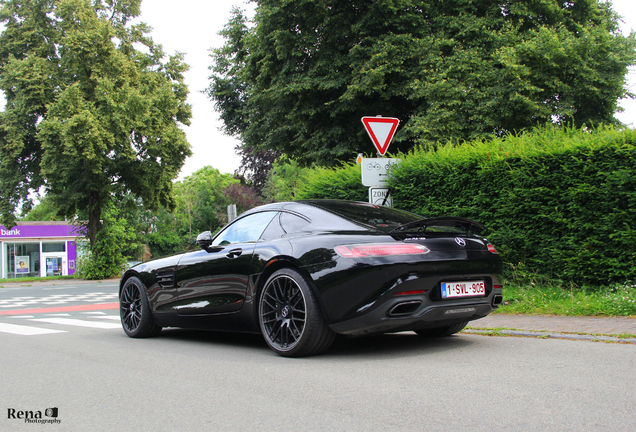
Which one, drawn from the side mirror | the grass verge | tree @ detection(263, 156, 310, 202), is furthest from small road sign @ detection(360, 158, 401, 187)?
tree @ detection(263, 156, 310, 202)

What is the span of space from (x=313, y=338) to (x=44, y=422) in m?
2.17

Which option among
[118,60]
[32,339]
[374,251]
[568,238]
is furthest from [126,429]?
[118,60]

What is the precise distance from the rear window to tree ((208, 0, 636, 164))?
36.5 feet

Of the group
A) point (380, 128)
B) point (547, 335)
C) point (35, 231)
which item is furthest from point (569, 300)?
point (35, 231)

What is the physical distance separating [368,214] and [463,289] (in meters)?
1.15

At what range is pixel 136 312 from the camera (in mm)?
7285

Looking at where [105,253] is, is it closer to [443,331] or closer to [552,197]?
[552,197]

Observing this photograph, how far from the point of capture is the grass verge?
7003 mm

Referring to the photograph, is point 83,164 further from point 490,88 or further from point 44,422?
point 44,422

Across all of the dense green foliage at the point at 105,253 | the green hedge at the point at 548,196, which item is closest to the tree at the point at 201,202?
the dense green foliage at the point at 105,253

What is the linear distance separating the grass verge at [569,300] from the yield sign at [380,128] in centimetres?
305

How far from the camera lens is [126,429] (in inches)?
128

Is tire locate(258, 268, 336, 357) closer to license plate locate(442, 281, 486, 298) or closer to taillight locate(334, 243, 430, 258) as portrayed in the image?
Result: taillight locate(334, 243, 430, 258)

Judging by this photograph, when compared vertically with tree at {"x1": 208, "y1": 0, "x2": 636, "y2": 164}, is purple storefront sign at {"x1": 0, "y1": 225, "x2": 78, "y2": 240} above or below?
below
